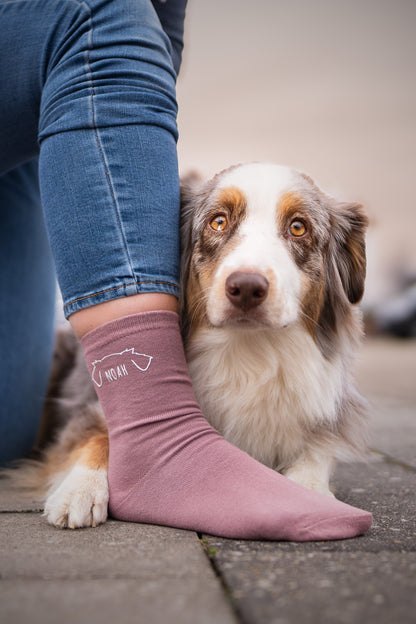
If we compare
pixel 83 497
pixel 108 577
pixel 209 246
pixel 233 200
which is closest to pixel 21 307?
pixel 209 246

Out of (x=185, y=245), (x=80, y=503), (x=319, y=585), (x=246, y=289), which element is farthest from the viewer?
(x=185, y=245)

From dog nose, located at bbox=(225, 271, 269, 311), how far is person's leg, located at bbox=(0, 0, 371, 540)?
0.20 metres

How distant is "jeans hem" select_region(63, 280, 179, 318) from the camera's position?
4.99ft

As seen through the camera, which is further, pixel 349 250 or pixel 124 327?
pixel 349 250

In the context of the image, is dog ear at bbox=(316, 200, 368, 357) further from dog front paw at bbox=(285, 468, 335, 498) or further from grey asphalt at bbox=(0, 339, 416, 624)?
grey asphalt at bbox=(0, 339, 416, 624)

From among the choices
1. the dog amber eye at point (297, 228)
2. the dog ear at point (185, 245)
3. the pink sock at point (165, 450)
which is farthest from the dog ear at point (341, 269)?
the pink sock at point (165, 450)

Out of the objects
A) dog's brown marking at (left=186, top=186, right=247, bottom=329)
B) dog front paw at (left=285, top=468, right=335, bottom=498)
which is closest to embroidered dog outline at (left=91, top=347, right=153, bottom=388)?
dog's brown marking at (left=186, top=186, right=247, bottom=329)

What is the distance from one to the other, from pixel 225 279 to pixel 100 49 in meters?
0.74

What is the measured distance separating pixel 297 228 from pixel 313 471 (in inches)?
34.5

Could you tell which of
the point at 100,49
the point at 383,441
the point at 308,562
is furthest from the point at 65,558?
the point at 383,441

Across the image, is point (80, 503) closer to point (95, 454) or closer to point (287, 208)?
point (95, 454)

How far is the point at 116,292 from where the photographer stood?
1.52 m

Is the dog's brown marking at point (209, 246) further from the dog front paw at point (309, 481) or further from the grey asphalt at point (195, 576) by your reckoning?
the grey asphalt at point (195, 576)

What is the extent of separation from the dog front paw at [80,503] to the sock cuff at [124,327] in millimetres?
385
